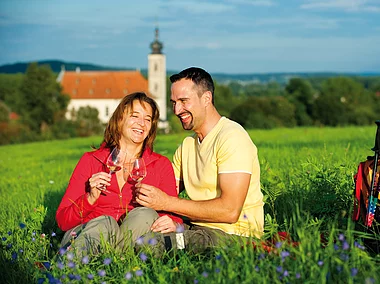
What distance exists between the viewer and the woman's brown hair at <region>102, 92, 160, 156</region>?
497 centimetres

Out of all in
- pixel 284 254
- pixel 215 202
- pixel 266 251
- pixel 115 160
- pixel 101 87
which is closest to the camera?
pixel 284 254

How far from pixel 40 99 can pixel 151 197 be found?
76.5 m

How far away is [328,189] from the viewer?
5465mm

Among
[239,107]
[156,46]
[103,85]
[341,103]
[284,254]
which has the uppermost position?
[156,46]

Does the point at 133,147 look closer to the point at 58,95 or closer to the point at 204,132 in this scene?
the point at 204,132

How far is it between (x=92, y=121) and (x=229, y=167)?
89.0m

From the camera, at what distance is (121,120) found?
16.3ft

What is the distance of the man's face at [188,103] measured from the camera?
464cm

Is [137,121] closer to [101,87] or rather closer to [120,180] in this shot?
[120,180]

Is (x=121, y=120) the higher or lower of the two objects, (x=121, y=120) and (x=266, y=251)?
the higher

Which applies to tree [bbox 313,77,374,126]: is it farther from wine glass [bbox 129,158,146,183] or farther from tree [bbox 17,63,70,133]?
wine glass [bbox 129,158,146,183]

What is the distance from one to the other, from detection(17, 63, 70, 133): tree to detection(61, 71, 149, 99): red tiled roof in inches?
1674

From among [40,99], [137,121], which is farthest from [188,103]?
[40,99]

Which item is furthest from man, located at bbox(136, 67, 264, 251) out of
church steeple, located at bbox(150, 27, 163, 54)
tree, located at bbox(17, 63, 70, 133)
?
church steeple, located at bbox(150, 27, 163, 54)
